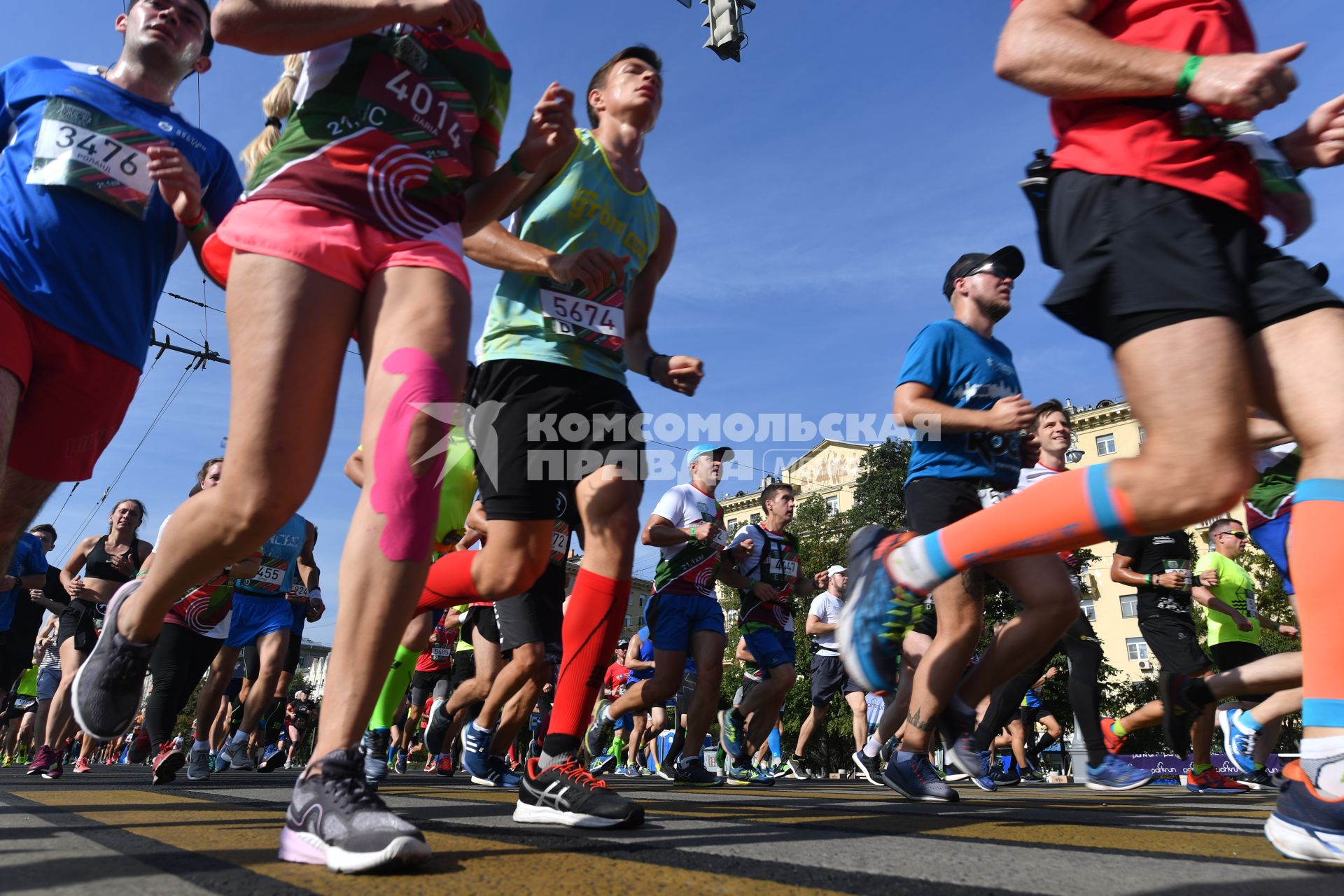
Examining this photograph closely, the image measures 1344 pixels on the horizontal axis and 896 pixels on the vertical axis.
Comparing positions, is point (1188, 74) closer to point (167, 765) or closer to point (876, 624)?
point (876, 624)

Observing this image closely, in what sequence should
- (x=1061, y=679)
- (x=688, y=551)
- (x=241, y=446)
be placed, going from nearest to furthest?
(x=241, y=446)
(x=688, y=551)
(x=1061, y=679)

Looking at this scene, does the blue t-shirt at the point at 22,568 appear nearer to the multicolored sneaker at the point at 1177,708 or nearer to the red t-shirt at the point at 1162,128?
the multicolored sneaker at the point at 1177,708

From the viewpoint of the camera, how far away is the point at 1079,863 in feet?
5.68

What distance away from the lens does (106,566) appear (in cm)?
716

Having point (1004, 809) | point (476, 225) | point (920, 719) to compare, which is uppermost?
point (476, 225)

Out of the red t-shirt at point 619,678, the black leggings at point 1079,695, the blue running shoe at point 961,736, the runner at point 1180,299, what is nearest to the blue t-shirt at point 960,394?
the blue running shoe at point 961,736

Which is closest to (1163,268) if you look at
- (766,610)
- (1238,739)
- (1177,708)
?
(1177,708)

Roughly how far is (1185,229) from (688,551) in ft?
18.5

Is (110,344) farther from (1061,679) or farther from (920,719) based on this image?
(1061,679)

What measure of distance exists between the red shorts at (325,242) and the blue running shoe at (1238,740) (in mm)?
5118

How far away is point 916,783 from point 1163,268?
2727 mm

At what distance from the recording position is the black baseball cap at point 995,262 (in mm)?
4633

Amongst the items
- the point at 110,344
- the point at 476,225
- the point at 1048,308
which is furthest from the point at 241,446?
the point at 1048,308

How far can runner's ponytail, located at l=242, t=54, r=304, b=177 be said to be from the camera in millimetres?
2363
